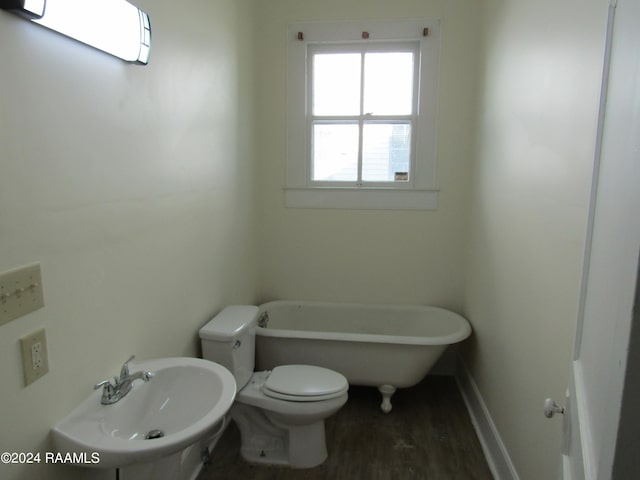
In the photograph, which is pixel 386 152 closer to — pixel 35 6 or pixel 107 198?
pixel 107 198

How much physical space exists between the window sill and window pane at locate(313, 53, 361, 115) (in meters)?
0.57

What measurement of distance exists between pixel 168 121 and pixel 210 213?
573mm

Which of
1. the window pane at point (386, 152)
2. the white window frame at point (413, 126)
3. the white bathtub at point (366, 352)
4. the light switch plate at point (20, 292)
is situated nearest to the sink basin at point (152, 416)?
the light switch plate at point (20, 292)

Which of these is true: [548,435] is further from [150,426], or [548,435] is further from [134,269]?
[134,269]

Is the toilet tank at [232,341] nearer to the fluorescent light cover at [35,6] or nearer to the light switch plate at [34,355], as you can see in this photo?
the light switch plate at [34,355]

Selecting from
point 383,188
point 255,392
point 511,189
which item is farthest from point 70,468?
point 383,188

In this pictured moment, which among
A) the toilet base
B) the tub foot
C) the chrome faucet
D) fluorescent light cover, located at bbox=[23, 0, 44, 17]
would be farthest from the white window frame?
fluorescent light cover, located at bbox=[23, 0, 44, 17]

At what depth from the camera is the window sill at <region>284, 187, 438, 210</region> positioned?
2.88 metres

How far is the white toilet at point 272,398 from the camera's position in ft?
6.35

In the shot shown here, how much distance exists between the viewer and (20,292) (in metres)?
0.95

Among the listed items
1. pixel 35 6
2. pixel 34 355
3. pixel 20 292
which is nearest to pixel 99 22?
pixel 35 6

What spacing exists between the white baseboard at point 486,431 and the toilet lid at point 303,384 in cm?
79

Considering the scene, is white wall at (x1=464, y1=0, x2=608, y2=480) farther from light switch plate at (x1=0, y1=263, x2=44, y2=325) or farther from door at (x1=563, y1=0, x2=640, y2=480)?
light switch plate at (x1=0, y1=263, x2=44, y2=325)

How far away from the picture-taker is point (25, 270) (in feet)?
3.17
